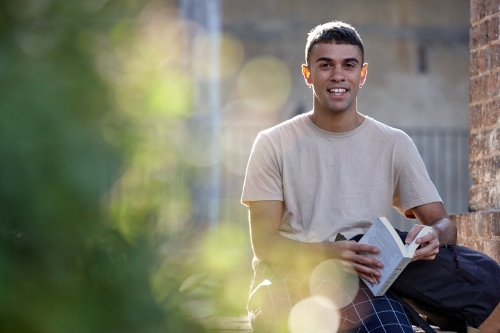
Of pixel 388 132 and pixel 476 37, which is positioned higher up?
pixel 476 37

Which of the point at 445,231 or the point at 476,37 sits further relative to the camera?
the point at 476,37

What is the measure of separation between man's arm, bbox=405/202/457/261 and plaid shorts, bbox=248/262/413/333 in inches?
9.4

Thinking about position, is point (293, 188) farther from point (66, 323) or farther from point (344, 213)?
point (66, 323)

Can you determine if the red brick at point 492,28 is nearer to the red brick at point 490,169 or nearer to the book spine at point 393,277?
the red brick at point 490,169

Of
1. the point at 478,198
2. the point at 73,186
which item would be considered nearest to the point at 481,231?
the point at 478,198

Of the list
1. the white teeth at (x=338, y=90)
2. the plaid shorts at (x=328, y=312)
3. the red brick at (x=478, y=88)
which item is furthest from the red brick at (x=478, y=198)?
the plaid shorts at (x=328, y=312)

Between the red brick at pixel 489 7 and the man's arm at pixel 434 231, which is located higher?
the red brick at pixel 489 7

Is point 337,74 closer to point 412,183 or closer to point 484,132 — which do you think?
point 412,183

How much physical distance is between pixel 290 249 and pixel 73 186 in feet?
8.73

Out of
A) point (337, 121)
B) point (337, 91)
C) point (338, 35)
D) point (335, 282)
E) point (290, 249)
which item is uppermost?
point (338, 35)

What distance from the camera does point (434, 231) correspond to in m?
3.07

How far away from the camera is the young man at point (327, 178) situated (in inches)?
128

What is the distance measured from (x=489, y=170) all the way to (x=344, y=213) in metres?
1.12

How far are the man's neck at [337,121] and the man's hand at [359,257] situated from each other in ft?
2.08
